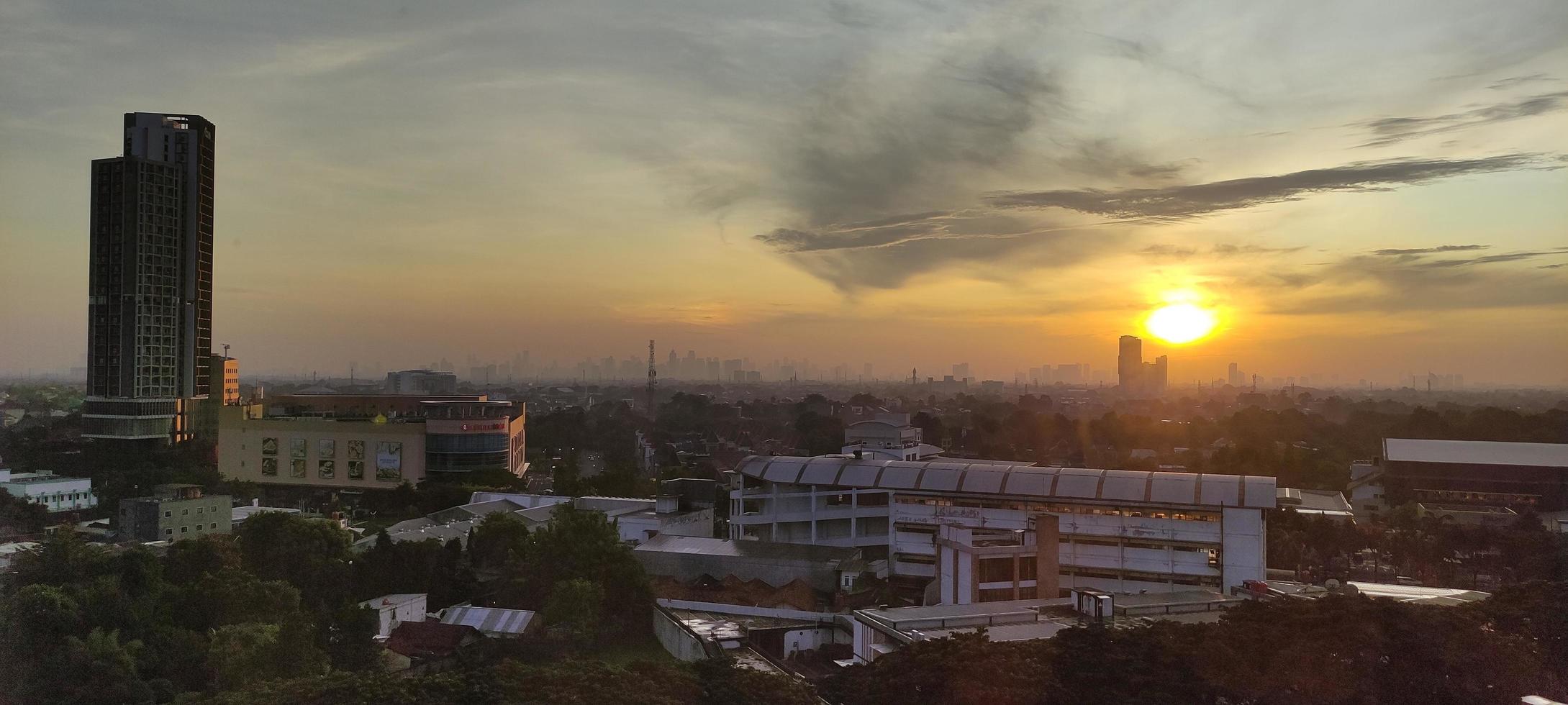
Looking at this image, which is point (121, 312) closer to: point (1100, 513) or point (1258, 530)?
point (1100, 513)

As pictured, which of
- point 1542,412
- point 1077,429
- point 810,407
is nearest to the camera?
point 1542,412

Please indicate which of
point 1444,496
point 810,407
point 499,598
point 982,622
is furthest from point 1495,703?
point 810,407

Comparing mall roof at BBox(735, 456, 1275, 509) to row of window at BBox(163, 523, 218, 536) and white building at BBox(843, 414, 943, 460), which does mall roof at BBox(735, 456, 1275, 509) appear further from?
row of window at BBox(163, 523, 218, 536)

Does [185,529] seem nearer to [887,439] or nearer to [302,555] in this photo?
[302,555]

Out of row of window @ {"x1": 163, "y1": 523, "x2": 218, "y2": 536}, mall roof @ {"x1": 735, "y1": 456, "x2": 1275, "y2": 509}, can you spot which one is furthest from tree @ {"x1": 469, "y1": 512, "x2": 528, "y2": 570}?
row of window @ {"x1": 163, "y1": 523, "x2": 218, "y2": 536}

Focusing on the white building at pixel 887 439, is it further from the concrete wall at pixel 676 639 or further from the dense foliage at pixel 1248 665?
the dense foliage at pixel 1248 665

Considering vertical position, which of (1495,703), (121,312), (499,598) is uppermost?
(121,312)
